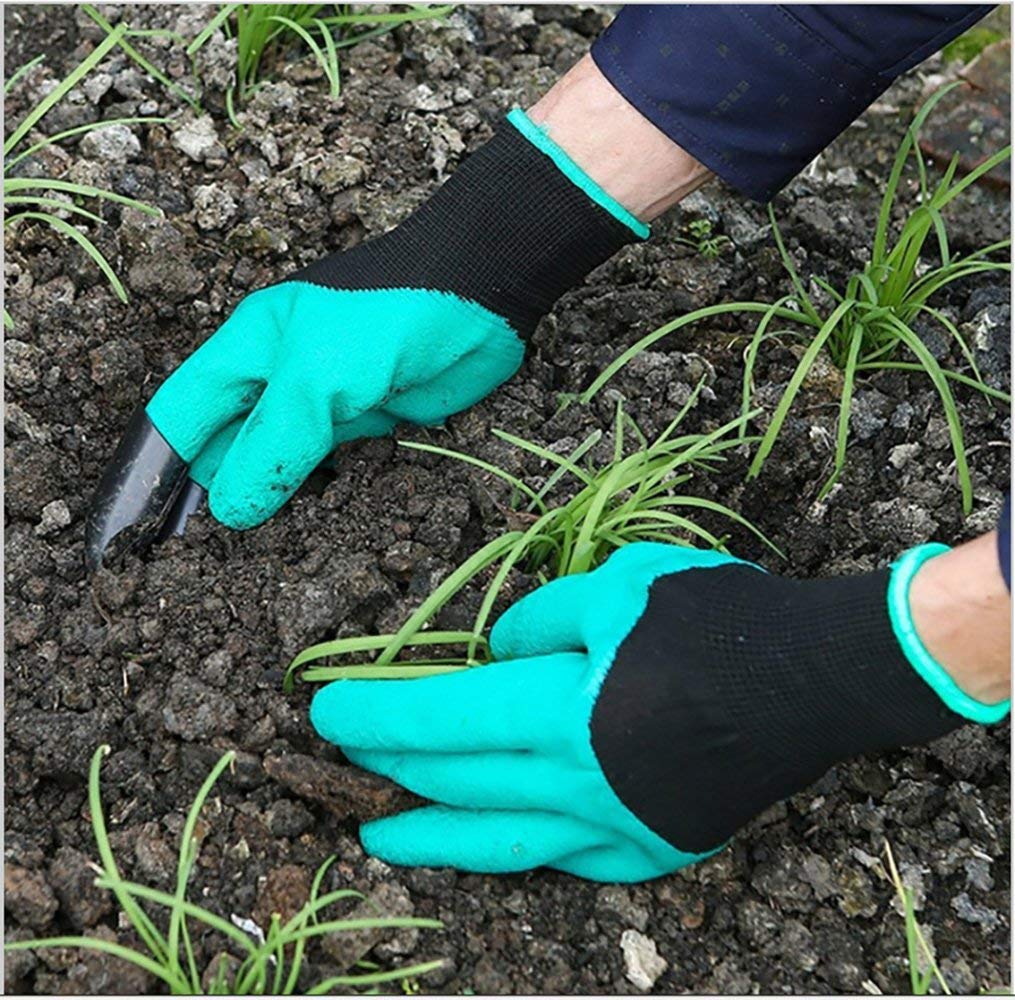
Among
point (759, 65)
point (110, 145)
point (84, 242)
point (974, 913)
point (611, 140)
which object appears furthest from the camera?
point (110, 145)

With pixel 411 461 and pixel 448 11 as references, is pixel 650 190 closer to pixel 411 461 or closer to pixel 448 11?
pixel 411 461

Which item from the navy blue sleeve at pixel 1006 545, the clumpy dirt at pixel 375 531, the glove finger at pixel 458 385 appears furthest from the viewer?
the glove finger at pixel 458 385

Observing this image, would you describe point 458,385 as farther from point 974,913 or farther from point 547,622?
point 974,913

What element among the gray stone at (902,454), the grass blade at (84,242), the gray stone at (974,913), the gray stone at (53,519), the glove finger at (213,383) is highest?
the grass blade at (84,242)

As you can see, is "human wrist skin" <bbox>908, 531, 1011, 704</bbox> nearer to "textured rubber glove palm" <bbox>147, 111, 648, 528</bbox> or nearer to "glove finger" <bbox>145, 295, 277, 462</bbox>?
"textured rubber glove palm" <bbox>147, 111, 648, 528</bbox>

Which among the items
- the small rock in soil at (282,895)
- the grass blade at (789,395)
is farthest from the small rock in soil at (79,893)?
the grass blade at (789,395)

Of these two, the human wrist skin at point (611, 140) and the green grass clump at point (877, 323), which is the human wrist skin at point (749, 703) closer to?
the green grass clump at point (877, 323)

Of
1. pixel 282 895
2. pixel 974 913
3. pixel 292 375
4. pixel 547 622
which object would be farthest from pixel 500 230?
pixel 974 913
